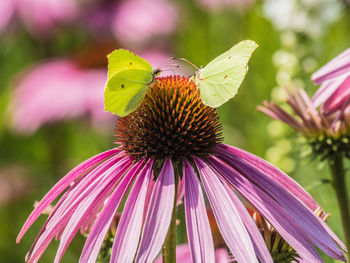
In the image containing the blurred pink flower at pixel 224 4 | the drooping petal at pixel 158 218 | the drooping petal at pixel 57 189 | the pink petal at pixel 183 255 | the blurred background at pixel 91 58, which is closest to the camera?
the drooping petal at pixel 158 218

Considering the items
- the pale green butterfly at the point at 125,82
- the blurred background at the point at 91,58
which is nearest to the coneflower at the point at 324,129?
the pale green butterfly at the point at 125,82

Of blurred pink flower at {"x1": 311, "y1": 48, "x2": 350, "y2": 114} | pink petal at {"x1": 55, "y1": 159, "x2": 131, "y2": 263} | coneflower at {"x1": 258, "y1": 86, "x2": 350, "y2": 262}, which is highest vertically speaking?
blurred pink flower at {"x1": 311, "y1": 48, "x2": 350, "y2": 114}

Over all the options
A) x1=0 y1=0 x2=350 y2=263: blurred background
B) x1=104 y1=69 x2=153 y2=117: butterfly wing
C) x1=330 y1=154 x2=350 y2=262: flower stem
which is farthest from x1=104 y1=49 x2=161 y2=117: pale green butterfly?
x1=0 y1=0 x2=350 y2=263: blurred background

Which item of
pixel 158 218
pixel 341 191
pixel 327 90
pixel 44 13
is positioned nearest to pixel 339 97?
pixel 327 90

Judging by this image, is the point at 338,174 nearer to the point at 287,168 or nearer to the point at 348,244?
the point at 348,244

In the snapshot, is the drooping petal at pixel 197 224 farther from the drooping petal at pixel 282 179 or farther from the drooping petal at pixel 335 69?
the drooping petal at pixel 335 69

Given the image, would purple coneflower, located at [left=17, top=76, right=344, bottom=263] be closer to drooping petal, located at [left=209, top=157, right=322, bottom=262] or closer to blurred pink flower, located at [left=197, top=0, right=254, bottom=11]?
drooping petal, located at [left=209, top=157, right=322, bottom=262]
